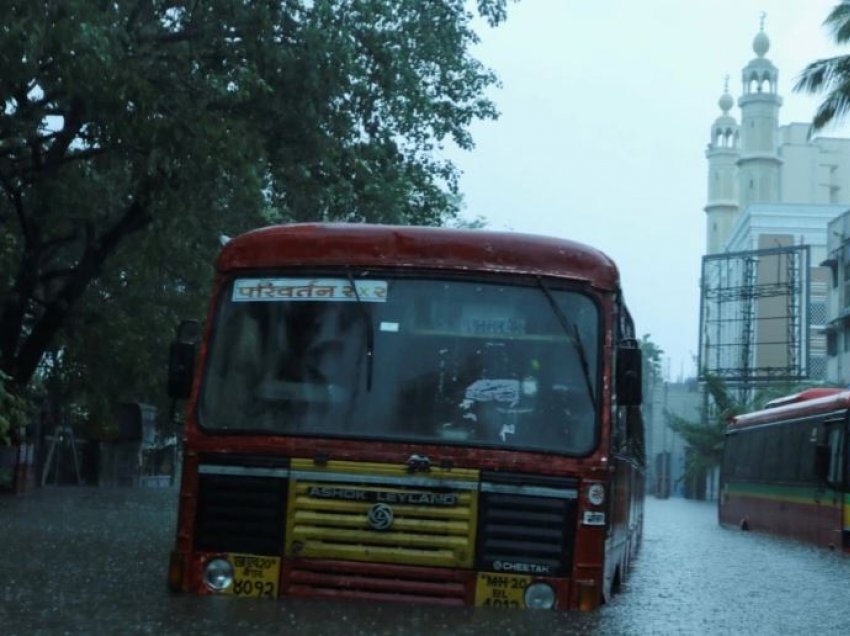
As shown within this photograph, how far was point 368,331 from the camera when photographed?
1102cm

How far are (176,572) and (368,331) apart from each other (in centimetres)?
187

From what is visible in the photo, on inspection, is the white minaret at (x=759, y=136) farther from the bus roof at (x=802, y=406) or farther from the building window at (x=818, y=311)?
the bus roof at (x=802, y=406)

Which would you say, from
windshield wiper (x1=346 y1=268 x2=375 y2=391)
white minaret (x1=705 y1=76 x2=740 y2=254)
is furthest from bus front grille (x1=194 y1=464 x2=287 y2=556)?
white minaret (x1=705 y1=76 x2=740 y2=254)

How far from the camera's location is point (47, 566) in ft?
50.9

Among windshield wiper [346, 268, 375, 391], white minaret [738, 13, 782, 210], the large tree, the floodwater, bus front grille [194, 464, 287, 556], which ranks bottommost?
the floodwater

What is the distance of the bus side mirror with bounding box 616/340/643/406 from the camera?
11.1 meters

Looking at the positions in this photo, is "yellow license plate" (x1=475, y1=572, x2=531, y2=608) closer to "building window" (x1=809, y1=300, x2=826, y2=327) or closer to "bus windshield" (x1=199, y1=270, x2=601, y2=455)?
"bus windshield" (x1=199, y1=270, x2=601, y2=455)

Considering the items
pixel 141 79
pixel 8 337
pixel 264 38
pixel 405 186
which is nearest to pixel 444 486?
pixel 141 79

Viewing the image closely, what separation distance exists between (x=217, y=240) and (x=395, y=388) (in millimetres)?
18699

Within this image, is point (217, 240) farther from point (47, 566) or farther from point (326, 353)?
point (326, 353)

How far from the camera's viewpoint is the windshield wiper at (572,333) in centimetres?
1098

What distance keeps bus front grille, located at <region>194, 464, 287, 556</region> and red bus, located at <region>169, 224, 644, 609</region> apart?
12 millimetres

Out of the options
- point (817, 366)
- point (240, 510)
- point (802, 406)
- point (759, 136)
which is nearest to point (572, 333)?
point (240, 510)

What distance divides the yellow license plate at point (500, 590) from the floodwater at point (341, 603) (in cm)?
10
